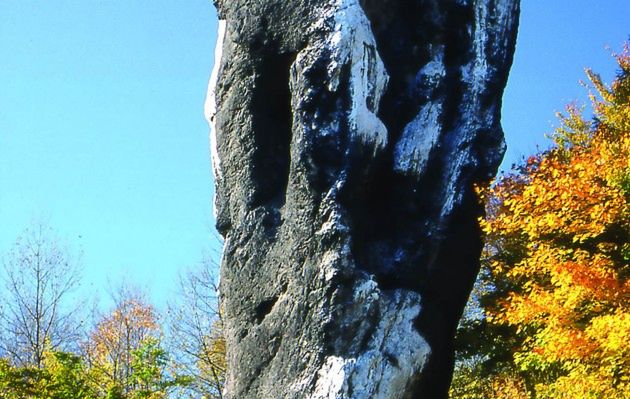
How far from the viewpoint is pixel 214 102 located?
5895mm

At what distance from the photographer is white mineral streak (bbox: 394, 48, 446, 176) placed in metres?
5.55

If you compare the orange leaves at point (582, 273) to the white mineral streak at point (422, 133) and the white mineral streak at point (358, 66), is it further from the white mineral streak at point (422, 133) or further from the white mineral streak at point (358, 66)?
the white mineral streak at point (358, 66)

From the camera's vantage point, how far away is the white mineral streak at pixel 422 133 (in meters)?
5.55

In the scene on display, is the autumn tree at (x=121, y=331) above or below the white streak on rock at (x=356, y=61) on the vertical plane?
above

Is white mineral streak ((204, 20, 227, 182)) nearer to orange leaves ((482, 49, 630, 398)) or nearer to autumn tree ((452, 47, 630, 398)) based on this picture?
autumn tree ((452, 47, 630, 398))

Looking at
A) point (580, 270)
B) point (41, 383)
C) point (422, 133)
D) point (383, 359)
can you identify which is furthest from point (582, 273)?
point (41, 383)

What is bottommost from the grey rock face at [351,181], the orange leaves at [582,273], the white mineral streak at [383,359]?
the white mineral streak at [383,359]

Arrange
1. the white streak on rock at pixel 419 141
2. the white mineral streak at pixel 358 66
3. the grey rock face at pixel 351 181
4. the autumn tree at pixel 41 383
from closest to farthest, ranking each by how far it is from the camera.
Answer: the grey rock face at pixel 351 181
the white mineral streak at pixel 358 66
the white streak on rock at pixel 419 141
the autumn tree at pixel 41 383

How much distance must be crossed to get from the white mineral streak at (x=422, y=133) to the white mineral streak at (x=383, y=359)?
86 centimetres

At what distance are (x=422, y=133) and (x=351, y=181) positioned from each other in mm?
848

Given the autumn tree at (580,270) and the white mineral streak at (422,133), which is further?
the autumn tree at (580,270)

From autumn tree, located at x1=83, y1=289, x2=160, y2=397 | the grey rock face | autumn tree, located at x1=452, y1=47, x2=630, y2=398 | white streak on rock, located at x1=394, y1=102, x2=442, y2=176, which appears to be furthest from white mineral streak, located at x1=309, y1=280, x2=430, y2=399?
autumn tree, located at x1=83, y1=289, x2=160, y2=397

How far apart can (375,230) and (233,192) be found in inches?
38.8

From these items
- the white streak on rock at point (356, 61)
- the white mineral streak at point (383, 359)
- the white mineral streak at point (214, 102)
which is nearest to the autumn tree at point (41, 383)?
the white mineral streak at point (214, 102)
